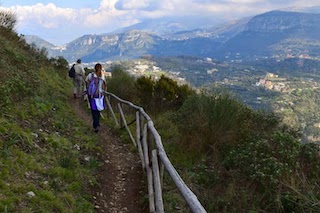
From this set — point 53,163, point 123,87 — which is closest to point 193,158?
A: point 53,163

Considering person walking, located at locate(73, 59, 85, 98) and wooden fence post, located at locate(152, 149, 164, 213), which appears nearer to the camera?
wooden fence post, located at locate(152, 149, 164, 213)

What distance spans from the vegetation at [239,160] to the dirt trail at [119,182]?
0.58m

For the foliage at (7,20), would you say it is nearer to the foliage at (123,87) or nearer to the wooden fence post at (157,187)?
the foliage at (123,87)

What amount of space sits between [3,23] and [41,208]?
14515mm

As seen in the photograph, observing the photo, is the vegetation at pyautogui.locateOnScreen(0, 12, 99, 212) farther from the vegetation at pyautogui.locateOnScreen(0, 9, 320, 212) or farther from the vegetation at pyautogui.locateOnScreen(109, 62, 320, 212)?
the vegetation at pyautogui.locateOnScreen(109, 62, 320, 212)

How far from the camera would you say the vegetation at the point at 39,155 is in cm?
439

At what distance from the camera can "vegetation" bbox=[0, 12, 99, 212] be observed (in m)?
4.39

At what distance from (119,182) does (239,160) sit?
2.37 meters

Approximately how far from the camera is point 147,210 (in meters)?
5.09

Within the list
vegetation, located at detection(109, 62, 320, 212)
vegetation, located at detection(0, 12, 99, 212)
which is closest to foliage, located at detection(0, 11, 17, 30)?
vegetation, located at detection(0, 12, 99, 212)

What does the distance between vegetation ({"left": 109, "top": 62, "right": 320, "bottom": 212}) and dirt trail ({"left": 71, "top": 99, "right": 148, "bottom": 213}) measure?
581 millimetres

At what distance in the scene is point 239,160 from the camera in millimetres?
6320

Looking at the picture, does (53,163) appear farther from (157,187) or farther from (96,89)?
(96,89)

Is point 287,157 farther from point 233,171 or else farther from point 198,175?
point 198,175
